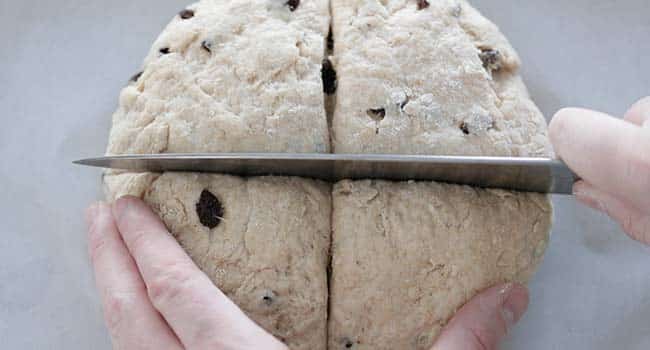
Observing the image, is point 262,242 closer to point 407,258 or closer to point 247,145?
point 247,145

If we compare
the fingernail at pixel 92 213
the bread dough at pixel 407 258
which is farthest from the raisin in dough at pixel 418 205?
the fingernail at pixel 92 213

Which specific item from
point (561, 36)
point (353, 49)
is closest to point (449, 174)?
point (353, 49)

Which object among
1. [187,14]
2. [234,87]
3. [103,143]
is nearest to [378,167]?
[234,87]

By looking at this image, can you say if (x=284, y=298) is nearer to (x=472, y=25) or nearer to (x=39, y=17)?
(x=472, y=25)

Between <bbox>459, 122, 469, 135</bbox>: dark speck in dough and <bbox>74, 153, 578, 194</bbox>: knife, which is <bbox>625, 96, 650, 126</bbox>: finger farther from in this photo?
<bbox>459, 122, 469, 135</bbox>: dark speck in dough

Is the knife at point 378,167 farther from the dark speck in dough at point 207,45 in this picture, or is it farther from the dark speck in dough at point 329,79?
the dark speck in dough at point 207,45

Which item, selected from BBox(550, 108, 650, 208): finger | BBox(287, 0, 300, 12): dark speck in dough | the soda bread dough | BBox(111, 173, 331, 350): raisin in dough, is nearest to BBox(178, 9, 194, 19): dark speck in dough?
the soda bread dough

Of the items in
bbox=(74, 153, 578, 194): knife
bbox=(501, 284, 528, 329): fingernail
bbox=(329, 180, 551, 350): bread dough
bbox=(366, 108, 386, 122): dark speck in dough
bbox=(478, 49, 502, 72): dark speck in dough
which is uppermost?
bbox=(478, 49, 502, 72): dark speck in dough
